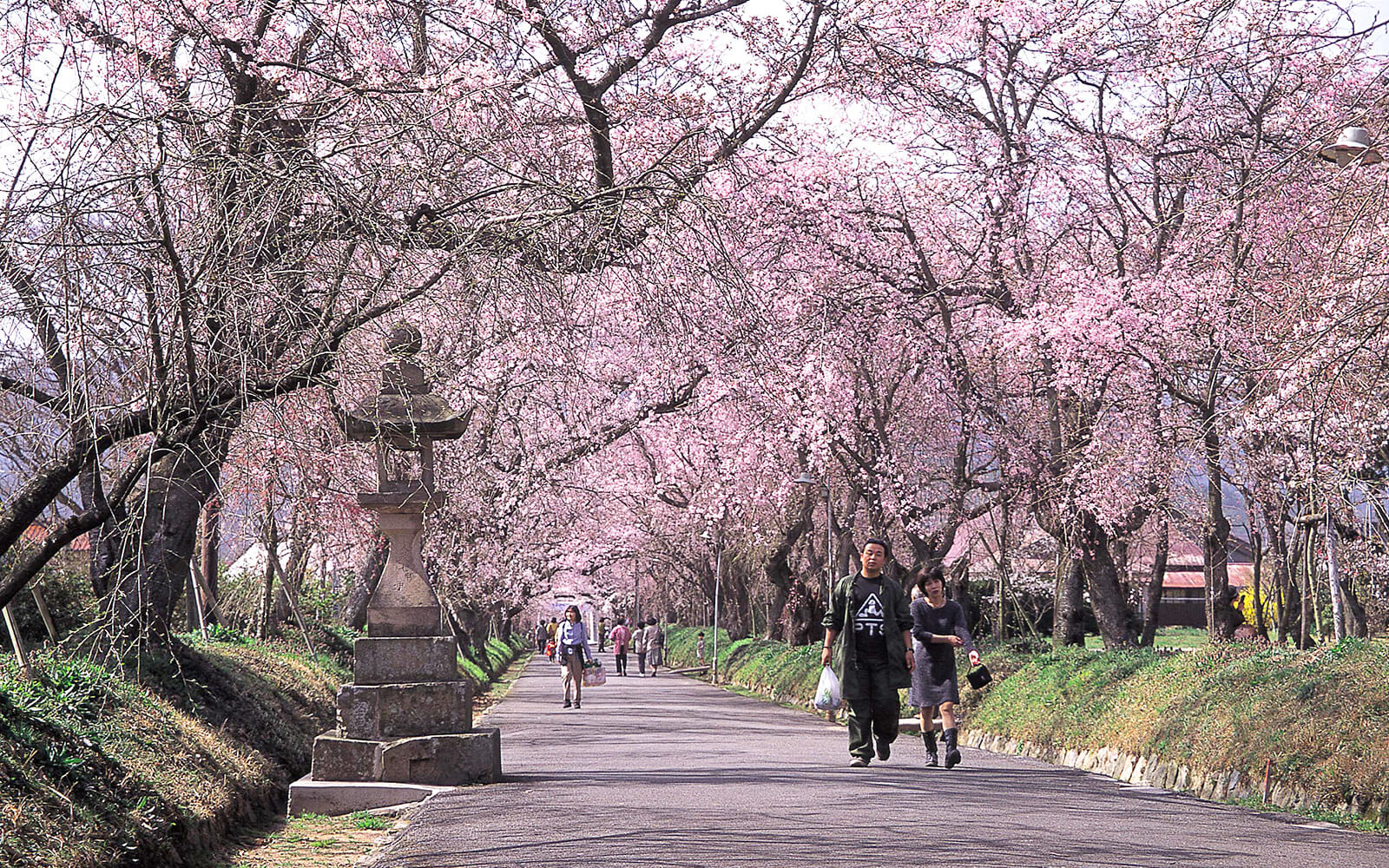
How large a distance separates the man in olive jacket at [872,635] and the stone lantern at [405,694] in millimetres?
3117

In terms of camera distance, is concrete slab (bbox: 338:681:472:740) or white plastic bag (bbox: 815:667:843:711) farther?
concrete slab (bbox: 338:681:472:740)

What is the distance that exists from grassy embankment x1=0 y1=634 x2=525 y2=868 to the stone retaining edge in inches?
318

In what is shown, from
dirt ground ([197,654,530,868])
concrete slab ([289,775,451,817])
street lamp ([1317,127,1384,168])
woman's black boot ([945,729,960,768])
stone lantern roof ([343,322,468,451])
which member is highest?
street lamp ([1317,127,1384,168])

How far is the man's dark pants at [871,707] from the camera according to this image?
1227 cm

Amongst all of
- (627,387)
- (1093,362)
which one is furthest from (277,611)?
(1093,362)

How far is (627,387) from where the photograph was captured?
30.3 meters

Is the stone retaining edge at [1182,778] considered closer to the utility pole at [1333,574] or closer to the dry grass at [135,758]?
the utility pole at [1333,574]

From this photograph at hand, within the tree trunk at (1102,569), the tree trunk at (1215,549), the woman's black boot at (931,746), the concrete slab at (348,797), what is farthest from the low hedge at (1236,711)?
the concrete slab at (348,797)

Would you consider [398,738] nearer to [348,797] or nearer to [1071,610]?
[348,797]

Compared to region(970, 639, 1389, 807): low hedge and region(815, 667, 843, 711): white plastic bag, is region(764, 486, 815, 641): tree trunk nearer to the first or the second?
region(970, 639, 1389, 807): low hedge

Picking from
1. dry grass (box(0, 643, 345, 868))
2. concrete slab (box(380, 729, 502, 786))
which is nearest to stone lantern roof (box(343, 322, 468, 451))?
dry grass (box(0, 643, 345, 868))

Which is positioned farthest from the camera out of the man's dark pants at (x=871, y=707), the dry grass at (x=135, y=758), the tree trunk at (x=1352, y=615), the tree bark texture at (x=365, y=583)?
the tree bark texture at (x=365, y=583)

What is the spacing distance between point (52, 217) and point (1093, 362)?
16.5m

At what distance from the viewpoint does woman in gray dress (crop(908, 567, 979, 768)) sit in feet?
46.9
